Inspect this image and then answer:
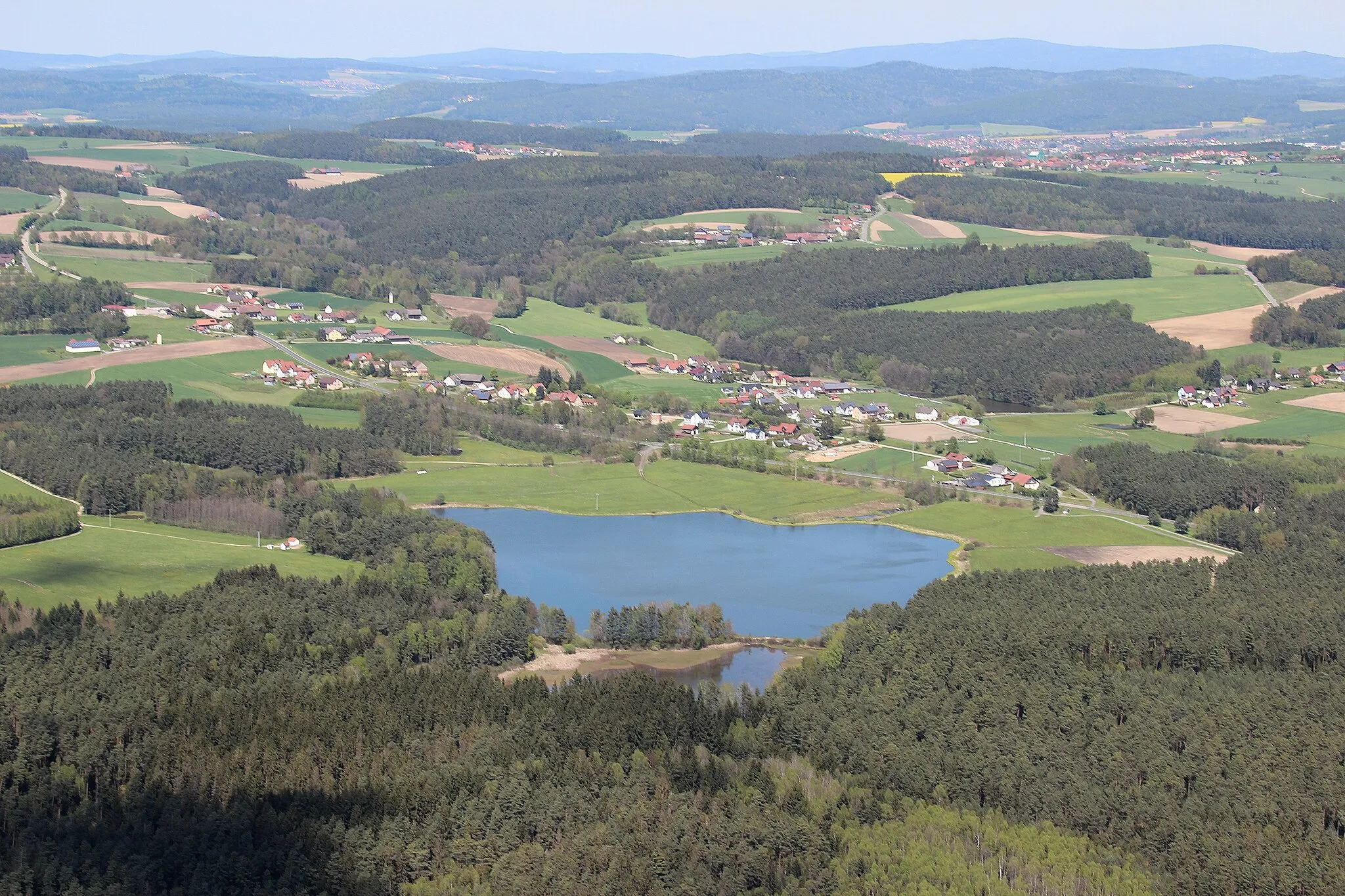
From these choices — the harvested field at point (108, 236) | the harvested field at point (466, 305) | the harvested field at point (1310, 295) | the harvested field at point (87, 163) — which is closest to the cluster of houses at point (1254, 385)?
the harvested field at point (1310, 295)

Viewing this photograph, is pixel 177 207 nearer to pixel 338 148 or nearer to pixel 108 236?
pixel 108 236

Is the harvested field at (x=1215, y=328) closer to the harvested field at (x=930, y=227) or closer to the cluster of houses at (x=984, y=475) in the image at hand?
the harvested field at (x=930, y=227)

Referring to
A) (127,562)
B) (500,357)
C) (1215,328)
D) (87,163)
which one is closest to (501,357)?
(500,357)

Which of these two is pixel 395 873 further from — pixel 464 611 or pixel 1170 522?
pixel 1170 522

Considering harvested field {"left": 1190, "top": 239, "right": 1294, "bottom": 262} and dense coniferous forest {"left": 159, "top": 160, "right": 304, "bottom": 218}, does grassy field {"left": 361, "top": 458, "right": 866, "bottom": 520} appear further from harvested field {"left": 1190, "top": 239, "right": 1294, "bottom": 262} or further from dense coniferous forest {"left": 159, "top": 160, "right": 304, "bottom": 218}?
dense coniferous forest {"left": 159, "top": 160, "right": 304, "bottom": 218}

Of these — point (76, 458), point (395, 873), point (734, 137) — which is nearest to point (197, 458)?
point (76, 458)

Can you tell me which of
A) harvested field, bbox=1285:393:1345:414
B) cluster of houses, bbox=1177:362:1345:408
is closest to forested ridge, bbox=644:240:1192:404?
cluster of houses, bbox=1177:362:1345:408
